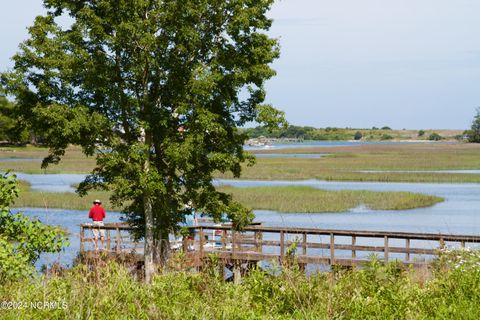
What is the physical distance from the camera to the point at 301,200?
49.4 metres

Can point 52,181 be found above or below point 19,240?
below

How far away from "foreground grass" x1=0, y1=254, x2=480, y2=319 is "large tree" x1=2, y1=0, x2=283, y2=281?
1268cm

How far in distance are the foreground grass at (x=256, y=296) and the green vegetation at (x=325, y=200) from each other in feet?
114

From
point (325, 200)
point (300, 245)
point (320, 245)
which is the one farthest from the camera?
point (325, 200)

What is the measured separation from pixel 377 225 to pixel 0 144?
110971mm

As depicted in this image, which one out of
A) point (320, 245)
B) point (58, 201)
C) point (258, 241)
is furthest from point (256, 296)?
point (58, 201)

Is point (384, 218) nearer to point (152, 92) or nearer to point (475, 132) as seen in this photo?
point (152, 92)

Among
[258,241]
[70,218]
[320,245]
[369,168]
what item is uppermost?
[320,245]

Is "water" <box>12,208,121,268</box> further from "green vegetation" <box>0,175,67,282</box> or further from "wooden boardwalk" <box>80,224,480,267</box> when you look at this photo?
"green vegetation" <box>0,175,67,282</box>

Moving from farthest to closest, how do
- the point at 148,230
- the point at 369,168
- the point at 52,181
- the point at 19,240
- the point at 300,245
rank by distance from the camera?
1. the point at 369,168
2. the point at 52,181
3. the point at 148,230
4. the point at 300,245
5. the point at 19,240

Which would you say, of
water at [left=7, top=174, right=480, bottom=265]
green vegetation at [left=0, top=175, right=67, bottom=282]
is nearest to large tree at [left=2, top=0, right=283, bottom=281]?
water at [left=7, top=174, right=480, bottom=265]

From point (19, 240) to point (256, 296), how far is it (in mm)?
4202

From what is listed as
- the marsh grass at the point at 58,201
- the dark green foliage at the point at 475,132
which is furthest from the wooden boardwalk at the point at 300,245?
the dark green foliage at the point at 475,132

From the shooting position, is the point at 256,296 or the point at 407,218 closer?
the point at 256,296
